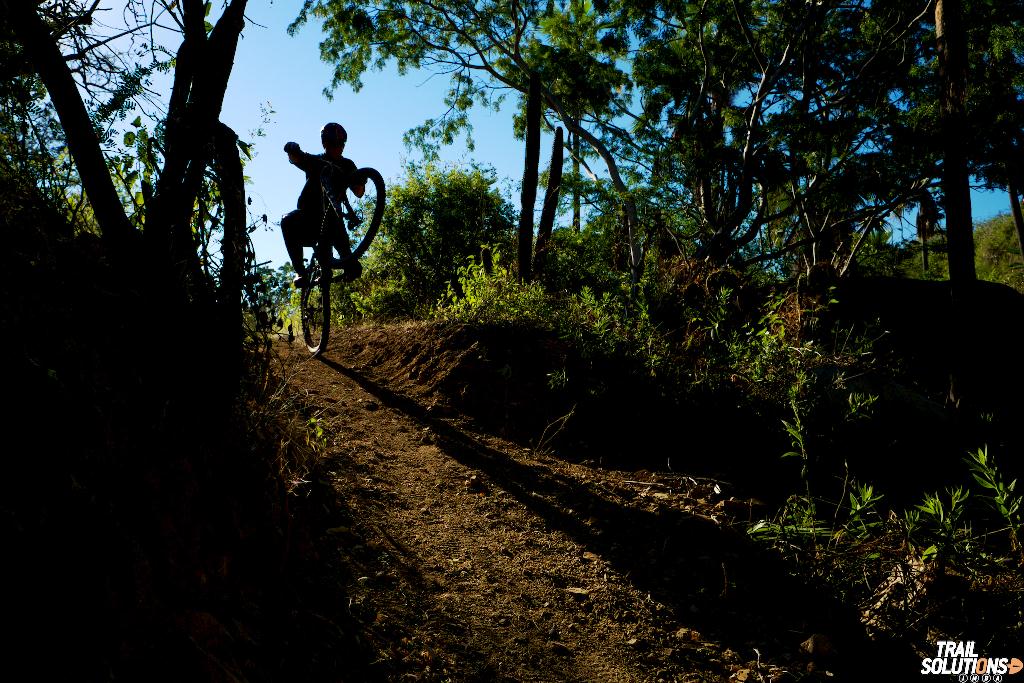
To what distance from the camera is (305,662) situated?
2.36m

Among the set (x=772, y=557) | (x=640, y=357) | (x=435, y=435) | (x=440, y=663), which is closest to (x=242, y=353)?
(x=440, y=663)

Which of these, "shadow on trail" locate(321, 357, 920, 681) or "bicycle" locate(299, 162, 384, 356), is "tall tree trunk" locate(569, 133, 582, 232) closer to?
"bicycle" locate(299, 162, 384, 356)

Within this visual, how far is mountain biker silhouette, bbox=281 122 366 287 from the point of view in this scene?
646 centimetres

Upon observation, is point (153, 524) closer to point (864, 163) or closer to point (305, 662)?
point (305, 662)

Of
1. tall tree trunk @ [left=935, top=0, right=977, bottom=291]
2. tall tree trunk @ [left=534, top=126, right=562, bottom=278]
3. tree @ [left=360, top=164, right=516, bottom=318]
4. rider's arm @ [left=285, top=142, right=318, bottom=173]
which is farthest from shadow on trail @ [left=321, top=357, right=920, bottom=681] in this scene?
tree @ [left=360, top=164, right=516, bottom=318]

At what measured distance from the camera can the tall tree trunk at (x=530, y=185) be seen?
888 cm

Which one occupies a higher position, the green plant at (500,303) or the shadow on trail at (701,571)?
the green plant at (500,303)

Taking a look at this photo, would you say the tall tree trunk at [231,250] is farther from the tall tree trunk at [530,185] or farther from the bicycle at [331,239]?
the tall tree trunk at [530,185]

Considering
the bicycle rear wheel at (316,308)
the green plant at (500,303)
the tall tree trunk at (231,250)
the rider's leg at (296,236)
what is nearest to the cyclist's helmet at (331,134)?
the rider's leg at (296,236)

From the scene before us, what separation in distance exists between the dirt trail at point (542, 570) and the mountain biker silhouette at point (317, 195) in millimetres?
2097

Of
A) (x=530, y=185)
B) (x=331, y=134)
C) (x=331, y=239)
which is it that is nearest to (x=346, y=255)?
(x=331, y=239)

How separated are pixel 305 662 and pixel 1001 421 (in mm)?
9363

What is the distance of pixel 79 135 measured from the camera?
259 cm

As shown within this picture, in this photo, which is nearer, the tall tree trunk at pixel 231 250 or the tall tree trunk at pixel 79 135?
the tall tree trunk at pixel 79 135
